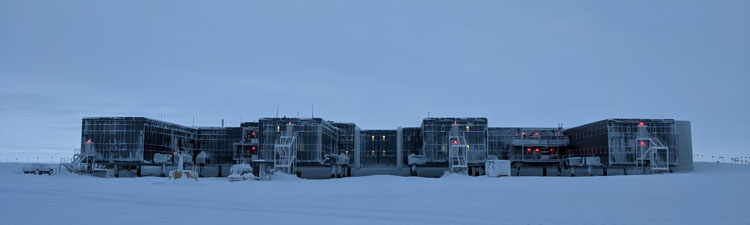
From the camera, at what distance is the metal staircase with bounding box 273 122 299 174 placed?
74.1 m

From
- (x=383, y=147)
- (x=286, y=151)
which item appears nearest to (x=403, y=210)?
(x=286, y=151)

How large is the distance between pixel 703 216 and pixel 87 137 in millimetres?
86610

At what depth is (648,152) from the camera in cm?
7631

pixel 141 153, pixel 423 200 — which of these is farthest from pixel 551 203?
pixel 141 153

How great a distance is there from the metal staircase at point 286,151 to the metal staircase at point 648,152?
48226mm

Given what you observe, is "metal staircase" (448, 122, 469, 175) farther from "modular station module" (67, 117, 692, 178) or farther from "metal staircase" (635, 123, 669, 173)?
"metal staircase" (635, 123, 669, 173)

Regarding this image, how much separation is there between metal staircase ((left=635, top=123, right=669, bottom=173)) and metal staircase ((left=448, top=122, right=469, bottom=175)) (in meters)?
24.0

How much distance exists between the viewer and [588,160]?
261 ft

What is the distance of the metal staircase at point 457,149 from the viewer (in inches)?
3063

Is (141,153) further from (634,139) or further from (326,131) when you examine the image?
(634,139)

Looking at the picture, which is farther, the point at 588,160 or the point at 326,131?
the point at 326,131

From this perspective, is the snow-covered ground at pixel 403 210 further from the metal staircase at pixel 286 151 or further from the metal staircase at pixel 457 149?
the metal staircase at pixel 457 149

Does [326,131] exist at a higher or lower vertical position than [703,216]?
higher

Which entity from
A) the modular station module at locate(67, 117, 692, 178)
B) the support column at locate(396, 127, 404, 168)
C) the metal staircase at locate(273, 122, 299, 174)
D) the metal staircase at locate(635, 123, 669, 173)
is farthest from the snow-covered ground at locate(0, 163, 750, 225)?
the support column at locate(396, 127, 404, 168)
